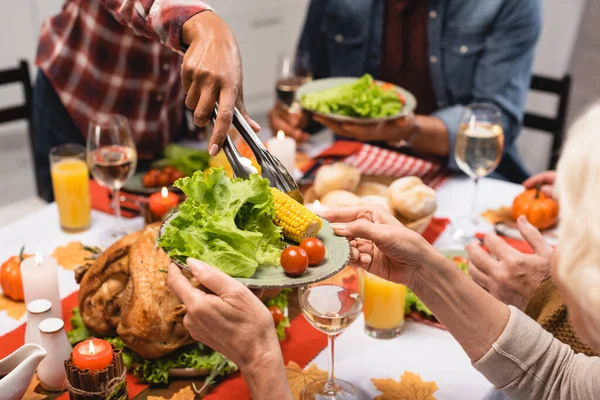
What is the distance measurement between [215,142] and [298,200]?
0.23 metres

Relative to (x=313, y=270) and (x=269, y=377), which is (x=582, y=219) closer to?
(x=313, y=270)

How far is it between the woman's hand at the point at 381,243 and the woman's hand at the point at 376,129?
0.82m

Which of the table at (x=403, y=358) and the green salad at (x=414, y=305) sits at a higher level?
the green salad at (x=414, y=305)

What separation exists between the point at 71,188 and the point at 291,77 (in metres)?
1.13

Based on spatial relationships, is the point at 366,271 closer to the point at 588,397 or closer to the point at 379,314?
the point at 379,314

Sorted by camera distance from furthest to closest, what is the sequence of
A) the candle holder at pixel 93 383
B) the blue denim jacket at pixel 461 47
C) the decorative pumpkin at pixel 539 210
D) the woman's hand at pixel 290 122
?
the blue denim jacket at pixel 461 47 → the woman's hand at pixel 290 122 → the decorative pumpkin at pixel 539 210 → the candle holder at pixel 93 383

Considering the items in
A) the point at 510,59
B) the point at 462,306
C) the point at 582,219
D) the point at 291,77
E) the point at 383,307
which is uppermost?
the point at 582,219

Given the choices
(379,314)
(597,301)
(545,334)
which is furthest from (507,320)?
(597,301)

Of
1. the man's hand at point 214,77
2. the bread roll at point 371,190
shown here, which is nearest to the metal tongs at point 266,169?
the man's hand at point 214,77

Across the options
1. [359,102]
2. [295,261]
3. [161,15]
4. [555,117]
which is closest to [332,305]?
[295,261]

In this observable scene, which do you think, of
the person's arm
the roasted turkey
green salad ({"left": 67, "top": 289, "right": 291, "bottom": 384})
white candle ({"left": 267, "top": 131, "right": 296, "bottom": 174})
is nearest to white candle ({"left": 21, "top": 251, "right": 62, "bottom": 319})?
the roasted turkey

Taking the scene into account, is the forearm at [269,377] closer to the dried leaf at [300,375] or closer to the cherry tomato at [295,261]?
the cherry tomato at [295,261]

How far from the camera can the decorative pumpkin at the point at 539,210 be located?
6.73 feet

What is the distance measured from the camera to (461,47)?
2.99 meters
